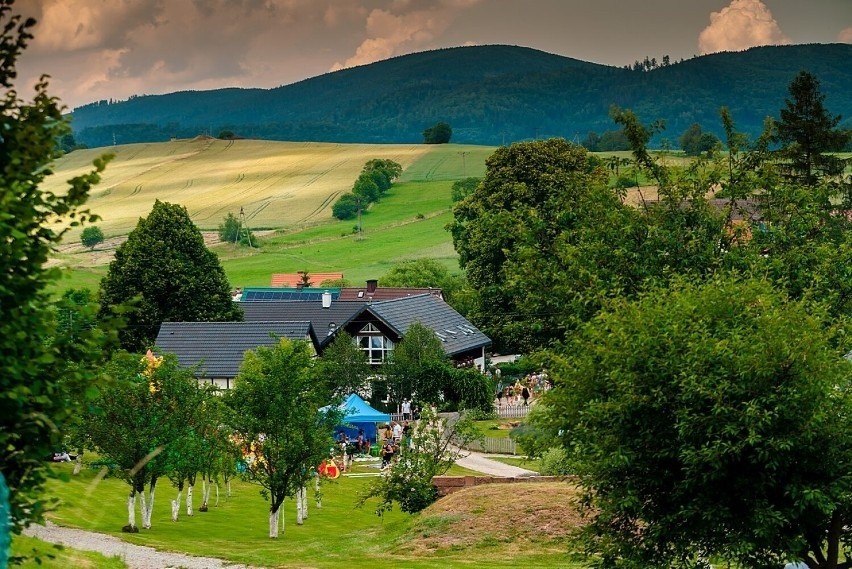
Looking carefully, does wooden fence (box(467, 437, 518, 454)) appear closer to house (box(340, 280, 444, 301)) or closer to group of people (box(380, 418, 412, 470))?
group of people (box(380, 418, 412, 470))

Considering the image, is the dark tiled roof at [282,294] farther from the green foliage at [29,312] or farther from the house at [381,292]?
the green foliage at [29,312]

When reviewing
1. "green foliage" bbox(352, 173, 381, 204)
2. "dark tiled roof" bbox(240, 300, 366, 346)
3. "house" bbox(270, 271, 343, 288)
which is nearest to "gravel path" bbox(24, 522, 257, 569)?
"dark tiled roof" bbox(240, 300, 366, 346)

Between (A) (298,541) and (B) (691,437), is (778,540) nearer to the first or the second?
(B) (691,437)

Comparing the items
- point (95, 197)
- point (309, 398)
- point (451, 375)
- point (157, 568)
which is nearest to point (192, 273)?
point (451, 375)

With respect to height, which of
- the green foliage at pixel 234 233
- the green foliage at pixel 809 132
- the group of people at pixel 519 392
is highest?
the green foliage at pixel 234 233

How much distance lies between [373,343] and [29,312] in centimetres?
7007

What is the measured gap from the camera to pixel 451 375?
7144cm

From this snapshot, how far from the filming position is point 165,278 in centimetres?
7762

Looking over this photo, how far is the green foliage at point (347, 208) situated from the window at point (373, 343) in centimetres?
9274

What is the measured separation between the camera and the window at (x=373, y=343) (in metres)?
79.6

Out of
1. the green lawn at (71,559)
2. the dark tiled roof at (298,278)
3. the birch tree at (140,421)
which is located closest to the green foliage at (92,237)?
the dark tiled roof at (298,278)

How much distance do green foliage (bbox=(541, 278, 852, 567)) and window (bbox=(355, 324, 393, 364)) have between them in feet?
191

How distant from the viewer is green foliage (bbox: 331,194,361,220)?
569 feet

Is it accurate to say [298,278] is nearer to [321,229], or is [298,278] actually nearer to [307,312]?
[321,229]
